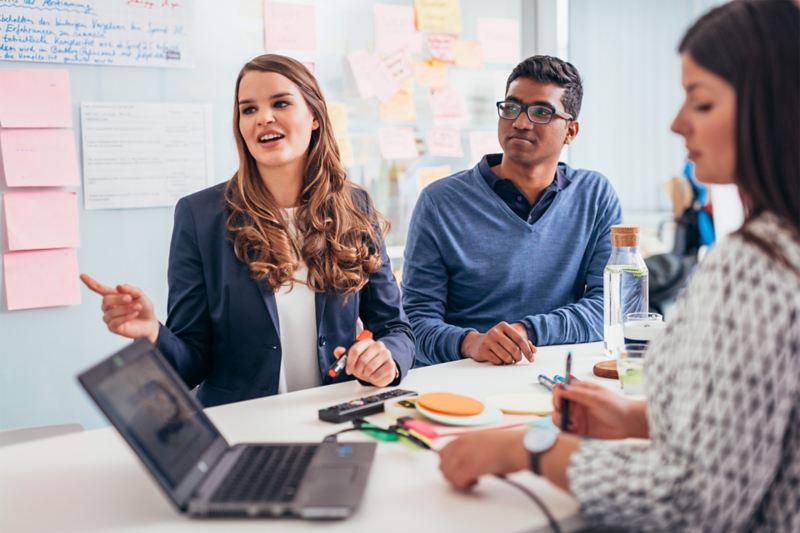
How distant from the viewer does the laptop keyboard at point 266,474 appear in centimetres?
97

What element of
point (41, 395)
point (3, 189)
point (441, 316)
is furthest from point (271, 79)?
point (41, 395)

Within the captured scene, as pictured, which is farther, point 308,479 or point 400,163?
point 400,163

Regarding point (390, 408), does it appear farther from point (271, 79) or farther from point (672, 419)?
point (271, 79)

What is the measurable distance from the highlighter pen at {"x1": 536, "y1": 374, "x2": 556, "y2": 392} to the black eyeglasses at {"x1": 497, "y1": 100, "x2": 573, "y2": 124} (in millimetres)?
908

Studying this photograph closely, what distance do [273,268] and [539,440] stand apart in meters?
0.89

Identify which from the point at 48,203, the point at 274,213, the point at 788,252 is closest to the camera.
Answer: the point at 788,252

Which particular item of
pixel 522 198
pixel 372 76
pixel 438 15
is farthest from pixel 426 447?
pixel 438 15

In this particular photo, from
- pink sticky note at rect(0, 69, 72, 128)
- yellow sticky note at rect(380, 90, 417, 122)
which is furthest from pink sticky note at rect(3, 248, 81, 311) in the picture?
yellow sticky note at rect(380, 90, 417, 122)

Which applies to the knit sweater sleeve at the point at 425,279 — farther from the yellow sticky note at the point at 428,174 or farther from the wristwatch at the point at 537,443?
the wristwatch at the point at 537,443

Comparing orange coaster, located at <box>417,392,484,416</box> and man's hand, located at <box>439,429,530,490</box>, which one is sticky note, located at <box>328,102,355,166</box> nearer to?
orange coaster, located at <box>417,392,484,416</box>

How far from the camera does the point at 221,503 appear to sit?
0.96 meters

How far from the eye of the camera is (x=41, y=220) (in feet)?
7.51

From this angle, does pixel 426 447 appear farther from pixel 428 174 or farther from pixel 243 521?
pixel 428 174

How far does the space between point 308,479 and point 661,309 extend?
2.46 metres
